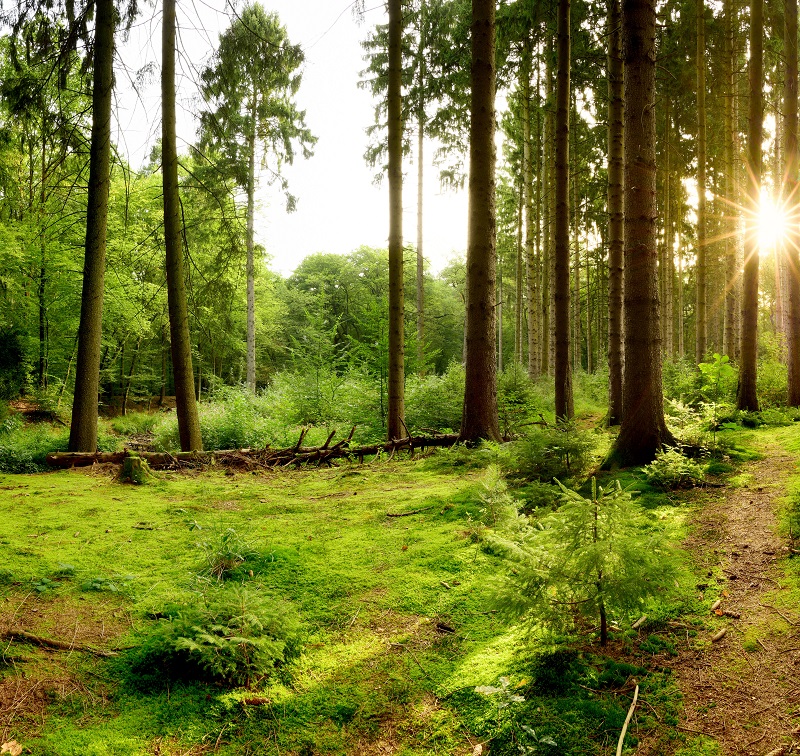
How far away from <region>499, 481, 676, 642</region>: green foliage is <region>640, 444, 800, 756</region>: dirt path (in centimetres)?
41

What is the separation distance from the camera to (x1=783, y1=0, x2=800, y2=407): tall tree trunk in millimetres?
10094

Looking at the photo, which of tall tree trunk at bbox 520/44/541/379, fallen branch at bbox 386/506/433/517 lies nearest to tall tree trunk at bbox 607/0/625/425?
fallen branch at bbox 386/506/433/517

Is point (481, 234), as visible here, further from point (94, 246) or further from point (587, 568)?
point (94, 246)

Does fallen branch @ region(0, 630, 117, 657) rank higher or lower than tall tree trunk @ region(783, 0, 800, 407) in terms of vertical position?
lower

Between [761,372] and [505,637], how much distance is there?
41.3 feet

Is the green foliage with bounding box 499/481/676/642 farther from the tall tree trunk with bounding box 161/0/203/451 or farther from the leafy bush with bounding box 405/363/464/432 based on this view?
the tall tree trunk with bounding box 161/0/203/451

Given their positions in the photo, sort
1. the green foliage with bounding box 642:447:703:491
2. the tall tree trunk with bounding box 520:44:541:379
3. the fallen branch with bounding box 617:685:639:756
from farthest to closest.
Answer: the tall tree trunk with bounding box 520:44:541:379 → the green foliage with bounding box 642:447:703:491 → the fallen branch with bounding box 617:685:639:756

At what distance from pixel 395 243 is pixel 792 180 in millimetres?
8480

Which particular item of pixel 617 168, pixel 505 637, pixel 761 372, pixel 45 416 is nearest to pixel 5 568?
pixel 505 637

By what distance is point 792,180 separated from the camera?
10586 mm

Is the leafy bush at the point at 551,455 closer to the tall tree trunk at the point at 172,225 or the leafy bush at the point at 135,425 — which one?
the tall tree trunk at the point at 172,225

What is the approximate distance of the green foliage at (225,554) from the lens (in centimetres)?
390

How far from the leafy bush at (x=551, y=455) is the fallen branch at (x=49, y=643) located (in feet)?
14.3

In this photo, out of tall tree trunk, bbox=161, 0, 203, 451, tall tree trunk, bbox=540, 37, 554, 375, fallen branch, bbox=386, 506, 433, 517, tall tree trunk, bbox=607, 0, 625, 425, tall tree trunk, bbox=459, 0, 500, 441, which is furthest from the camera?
tall tree trunk, bbox=540, 37, 554, 375
